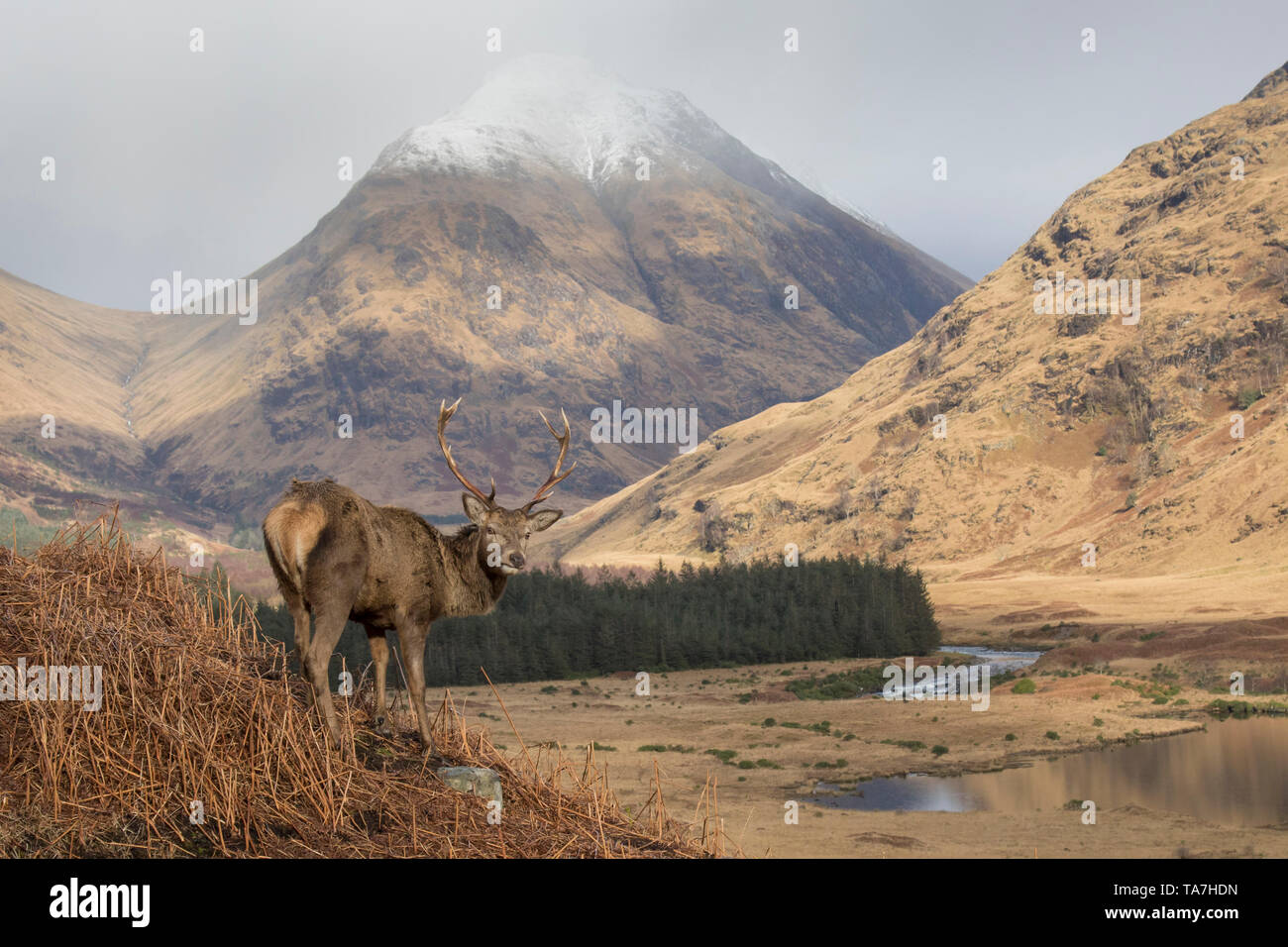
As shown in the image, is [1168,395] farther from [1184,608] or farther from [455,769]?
[455,769]

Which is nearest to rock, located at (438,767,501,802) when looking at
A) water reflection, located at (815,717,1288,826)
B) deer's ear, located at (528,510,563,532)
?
deer's ear, located at (528,510,563,532)

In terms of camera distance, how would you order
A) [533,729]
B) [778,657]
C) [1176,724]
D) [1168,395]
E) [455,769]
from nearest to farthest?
1. [455,769]
2. [1176,724]
3. [533,729]
4. [778,657]
5. [1168,395]

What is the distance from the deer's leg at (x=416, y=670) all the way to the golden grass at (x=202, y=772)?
360 millimetres

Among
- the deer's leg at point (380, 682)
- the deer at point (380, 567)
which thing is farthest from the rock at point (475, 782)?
the deer's leg at point (380, 682)

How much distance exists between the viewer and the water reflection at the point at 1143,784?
1489 inches

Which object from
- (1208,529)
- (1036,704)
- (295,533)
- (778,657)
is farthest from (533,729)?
(1208,529)

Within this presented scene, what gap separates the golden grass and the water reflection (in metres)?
32.7

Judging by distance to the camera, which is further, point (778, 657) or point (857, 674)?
point (778, 657)

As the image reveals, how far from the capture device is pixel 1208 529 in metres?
107

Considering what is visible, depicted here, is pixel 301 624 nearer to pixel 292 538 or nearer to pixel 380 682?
pixel 292 538

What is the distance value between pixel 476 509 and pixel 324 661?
6.94 feet

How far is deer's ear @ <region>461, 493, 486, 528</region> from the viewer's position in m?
10.1

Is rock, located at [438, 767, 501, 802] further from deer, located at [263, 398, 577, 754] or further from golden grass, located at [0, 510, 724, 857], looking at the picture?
deer, located at [263, 398, 577, 754]
